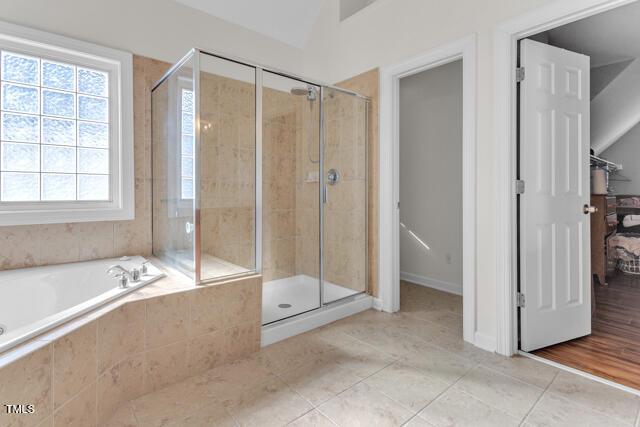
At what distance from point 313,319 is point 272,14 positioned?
2805 mm

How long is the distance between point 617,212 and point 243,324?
211 inches

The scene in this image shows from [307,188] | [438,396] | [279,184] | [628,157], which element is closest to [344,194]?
[307,188]

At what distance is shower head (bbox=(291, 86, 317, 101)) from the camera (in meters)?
2.71

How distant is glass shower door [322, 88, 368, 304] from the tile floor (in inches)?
28.6

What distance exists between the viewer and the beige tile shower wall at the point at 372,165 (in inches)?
112

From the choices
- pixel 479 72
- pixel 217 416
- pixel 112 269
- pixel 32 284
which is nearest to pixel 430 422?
pixel 217 416

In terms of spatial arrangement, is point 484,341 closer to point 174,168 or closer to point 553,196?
point 553,196

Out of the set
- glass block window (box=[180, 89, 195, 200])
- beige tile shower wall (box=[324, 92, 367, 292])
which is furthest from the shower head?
glass block window (box=[180, 89, 195, 200])

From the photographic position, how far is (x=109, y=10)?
2.35m

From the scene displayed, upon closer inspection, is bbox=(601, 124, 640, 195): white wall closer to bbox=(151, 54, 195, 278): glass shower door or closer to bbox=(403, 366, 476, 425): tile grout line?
bbox=(403, 366, 476, 425): tile grout line

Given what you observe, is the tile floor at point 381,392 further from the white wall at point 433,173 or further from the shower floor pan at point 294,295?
the white wall at point 433,173

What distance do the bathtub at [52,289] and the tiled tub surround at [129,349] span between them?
143mm

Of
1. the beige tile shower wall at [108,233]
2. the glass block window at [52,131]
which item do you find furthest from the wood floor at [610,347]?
the glass block window at [52,131]

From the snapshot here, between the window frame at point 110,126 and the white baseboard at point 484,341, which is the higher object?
the window frame at point 110,126
